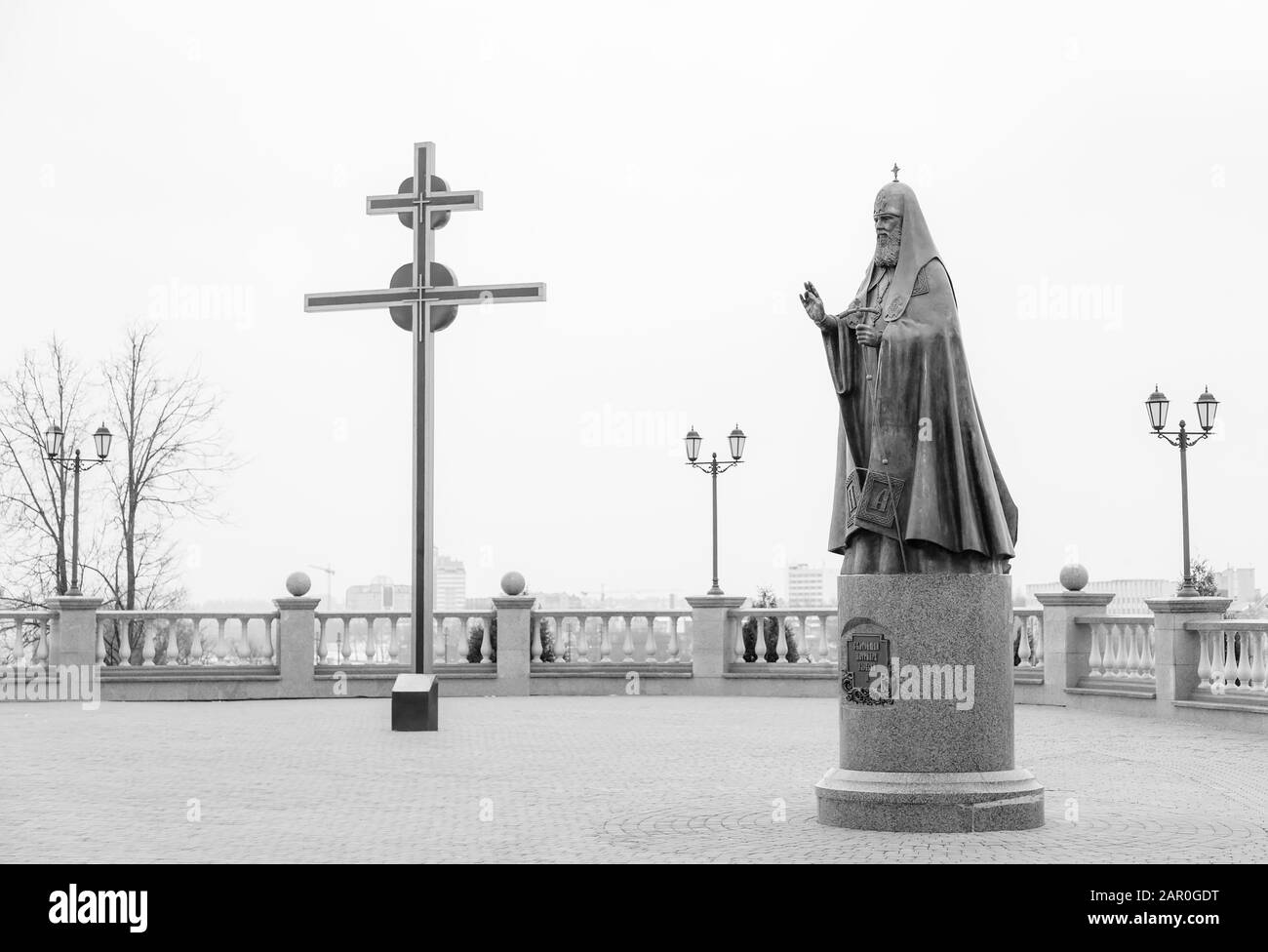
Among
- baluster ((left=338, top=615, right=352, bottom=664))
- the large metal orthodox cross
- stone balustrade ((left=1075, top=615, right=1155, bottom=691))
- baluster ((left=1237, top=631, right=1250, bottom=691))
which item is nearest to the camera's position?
the large metal orthodox cross

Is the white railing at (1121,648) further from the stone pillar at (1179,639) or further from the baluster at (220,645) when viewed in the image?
the baluster at (220,645)

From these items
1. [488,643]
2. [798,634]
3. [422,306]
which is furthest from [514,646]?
[422,306]

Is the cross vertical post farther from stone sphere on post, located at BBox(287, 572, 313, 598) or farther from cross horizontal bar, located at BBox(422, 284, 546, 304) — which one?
stone sphere on post, located at BBox(287, 572, 313, 598)

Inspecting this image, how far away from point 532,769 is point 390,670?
11.4 metres

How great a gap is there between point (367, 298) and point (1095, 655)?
11.0 meters

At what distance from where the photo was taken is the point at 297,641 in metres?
24.9

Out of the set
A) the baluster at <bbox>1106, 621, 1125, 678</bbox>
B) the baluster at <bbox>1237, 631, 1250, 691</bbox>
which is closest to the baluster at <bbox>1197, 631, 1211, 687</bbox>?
the baluster at <bbox>1237, 631, 1250, 691</bbox>

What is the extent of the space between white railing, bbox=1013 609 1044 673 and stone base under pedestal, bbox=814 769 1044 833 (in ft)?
44.5

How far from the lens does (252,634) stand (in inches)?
1011

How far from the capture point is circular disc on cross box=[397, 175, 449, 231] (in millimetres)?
18875

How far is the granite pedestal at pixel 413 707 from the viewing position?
18250mm

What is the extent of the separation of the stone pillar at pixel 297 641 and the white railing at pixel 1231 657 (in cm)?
1283

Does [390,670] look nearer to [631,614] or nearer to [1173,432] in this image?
[631,614]
